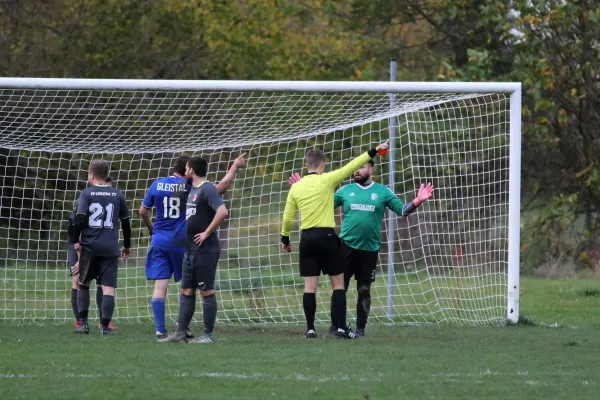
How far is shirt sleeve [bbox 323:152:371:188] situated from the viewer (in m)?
9.97

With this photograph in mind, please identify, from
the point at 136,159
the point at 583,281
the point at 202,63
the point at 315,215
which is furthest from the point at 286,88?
the point at 202,63

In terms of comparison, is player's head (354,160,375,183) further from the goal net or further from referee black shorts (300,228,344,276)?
the goal net

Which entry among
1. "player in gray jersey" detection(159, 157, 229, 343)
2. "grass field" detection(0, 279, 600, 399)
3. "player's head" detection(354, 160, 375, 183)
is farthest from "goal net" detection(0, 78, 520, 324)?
"player in gray jersey" detection(159, 157, 229, 343)

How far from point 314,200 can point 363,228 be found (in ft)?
1.99

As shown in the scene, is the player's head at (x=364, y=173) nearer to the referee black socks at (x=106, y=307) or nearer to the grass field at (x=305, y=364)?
the grass field at (x=305, y=364)

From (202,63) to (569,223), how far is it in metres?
10.3

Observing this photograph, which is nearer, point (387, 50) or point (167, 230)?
point (167, 230)

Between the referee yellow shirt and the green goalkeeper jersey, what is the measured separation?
316 mm

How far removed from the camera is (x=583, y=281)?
736 inches

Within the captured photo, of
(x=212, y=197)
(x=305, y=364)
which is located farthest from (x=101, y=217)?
(x=305, y=364)

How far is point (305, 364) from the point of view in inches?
328

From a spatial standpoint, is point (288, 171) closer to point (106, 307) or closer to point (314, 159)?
point (314, 159)

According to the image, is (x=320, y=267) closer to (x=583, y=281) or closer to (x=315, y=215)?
(x=315, y=215)

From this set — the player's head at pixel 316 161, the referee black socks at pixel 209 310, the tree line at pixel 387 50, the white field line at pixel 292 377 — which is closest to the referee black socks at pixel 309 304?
the referee black socks at pixel 209 310
